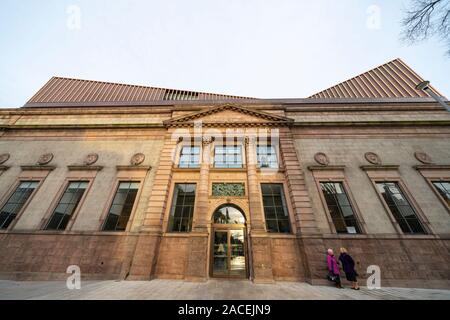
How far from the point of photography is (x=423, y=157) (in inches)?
476

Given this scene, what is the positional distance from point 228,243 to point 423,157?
15.2m

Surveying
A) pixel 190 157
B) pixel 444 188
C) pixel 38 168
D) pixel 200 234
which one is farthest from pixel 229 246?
pixel 38 168

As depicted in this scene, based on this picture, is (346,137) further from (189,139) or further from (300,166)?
(189,139)

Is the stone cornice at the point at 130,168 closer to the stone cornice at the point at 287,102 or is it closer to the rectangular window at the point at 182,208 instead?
the rectangular window at the point at 182,208

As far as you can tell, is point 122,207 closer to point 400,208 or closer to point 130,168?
point 130,168

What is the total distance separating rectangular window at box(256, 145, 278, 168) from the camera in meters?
12.9

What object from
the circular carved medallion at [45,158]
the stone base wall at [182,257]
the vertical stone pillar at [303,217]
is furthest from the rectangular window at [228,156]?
the circular carved medallion at [45,158]

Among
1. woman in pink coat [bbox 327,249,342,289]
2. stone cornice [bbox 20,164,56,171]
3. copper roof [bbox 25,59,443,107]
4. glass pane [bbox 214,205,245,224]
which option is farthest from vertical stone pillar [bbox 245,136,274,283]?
copper roof [bbox 25,59,443,107]

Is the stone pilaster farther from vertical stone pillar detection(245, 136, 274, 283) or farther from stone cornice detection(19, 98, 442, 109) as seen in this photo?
stone cornice detection(19, 98, 442, 109)

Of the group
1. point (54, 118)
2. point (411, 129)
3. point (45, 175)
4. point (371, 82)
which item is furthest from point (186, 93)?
point (371, 82)

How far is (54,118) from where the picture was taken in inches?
606

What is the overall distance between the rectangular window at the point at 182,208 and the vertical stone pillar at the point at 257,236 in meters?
3.98

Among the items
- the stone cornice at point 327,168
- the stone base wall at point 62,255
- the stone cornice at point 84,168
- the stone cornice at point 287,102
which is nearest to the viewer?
the stone base wall at point 62,255

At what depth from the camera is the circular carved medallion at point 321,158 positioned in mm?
12297
